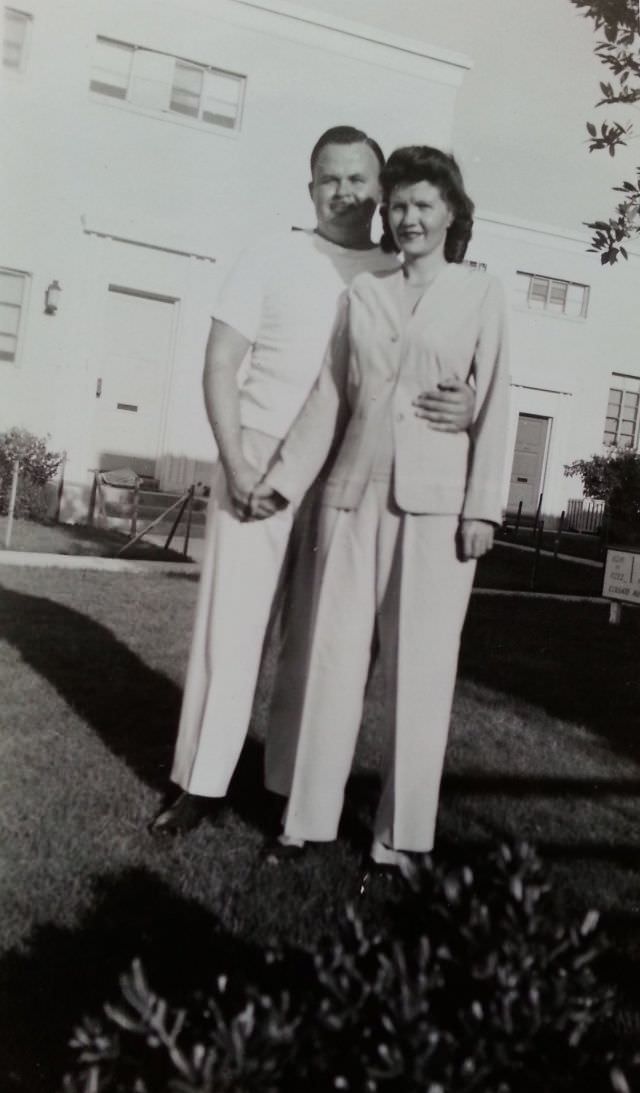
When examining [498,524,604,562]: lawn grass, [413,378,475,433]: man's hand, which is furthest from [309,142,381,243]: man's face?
[498,524,604,562]: lawn grass

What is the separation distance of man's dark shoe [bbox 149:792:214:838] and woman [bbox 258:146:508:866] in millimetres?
209

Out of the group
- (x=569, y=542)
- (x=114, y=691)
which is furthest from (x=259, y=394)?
(x=569, y=542)

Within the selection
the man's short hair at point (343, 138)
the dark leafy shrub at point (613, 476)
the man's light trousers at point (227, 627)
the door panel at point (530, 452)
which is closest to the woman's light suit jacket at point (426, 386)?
the man's light trousers at point (227, 627)

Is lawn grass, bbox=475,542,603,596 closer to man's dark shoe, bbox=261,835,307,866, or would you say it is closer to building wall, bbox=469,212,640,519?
building wall, bbox=469,212,640,519

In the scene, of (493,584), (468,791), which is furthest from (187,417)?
(493,584)

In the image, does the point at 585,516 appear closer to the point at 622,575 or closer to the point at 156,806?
the point at 622,575

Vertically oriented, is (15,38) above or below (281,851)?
above

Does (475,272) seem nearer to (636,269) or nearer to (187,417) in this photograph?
(636,269)

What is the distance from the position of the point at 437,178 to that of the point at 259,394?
0.46 metres

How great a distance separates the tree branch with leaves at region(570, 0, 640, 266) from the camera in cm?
178

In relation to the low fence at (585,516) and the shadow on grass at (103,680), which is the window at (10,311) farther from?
the low fence at (585,516)

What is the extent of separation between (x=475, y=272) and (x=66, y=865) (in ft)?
4.04

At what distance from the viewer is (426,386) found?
5.00ft

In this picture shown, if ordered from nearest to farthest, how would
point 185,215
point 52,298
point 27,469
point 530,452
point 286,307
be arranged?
point 286,307, point 185,215, point 530,452, point 52,298, point 27,469
